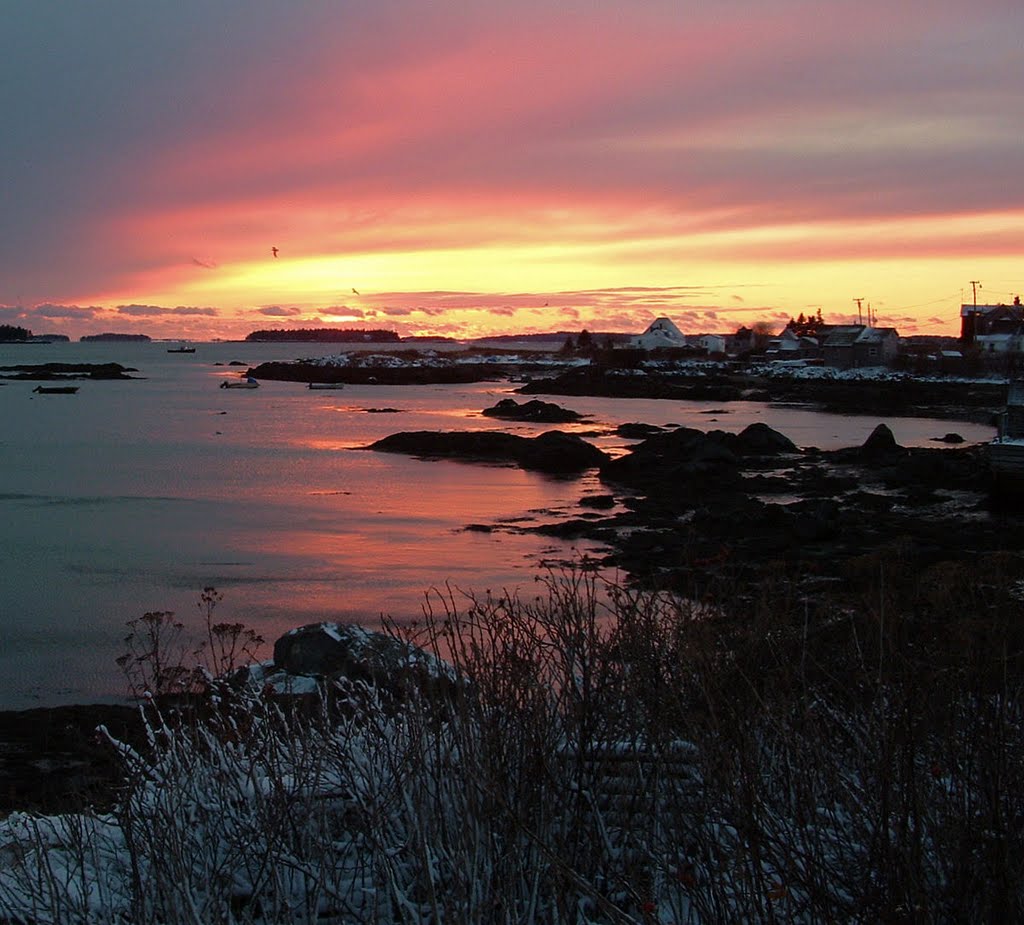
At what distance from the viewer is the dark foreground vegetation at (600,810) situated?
9.84ft

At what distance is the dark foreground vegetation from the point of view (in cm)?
300

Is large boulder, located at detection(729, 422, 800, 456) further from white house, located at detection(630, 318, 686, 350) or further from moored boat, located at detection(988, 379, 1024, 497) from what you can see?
white house, located at detection(630, 318, 686, 350)

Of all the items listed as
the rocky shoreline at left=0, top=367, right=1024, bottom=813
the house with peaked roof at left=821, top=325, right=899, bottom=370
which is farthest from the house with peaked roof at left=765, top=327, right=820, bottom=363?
the rocky shoreline at left=0, top=367, right=1024, bottom=813

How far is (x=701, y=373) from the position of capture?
8244 cm

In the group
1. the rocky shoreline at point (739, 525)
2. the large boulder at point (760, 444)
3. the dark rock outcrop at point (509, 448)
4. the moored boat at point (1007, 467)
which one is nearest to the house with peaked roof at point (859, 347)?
the rocky shoreline at point (739, 525)

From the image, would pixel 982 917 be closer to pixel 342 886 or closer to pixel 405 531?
pixel 342 886

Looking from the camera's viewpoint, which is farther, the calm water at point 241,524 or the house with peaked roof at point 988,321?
the house with peaked roof at point 988,321

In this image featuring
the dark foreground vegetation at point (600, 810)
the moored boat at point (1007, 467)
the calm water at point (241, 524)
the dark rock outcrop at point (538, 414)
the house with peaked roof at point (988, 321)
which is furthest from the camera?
the house with peaked roof at point (988, 321)

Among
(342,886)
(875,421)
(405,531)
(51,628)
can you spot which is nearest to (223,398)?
(875,421)

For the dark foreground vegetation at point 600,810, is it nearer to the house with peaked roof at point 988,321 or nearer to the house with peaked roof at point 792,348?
the house with peaked roof at point 988,321

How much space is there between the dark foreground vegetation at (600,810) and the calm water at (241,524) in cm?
243

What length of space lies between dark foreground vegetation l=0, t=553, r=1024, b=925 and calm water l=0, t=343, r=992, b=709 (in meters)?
2.43

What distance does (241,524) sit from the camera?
2016 centimetres

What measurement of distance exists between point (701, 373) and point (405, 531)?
217 ft
